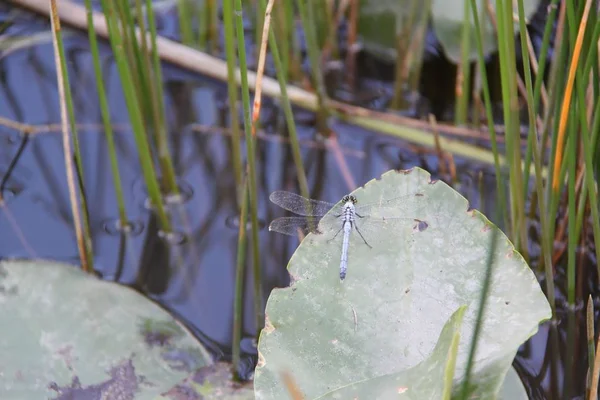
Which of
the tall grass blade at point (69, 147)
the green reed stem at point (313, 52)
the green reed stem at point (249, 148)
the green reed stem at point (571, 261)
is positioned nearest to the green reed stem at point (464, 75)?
the green reed stem at point (313, 52)

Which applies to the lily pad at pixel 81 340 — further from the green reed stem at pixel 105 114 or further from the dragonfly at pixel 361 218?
the dragonfly at pixel 361 218

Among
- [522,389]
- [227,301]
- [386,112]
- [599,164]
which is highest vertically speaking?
[599,164]

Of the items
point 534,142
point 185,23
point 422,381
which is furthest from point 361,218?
point 185,23

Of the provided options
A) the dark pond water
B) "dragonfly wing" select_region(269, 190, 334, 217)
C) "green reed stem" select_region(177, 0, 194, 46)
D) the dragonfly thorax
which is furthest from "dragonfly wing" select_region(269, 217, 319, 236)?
"green reed stem" select_region(177, 0, 194, 46)

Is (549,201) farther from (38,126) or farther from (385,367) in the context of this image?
(38,126)

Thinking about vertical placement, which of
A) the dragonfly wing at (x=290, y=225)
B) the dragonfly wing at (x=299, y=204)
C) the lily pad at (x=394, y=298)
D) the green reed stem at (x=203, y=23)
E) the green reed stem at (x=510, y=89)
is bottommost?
the dragonfly wing at (x=290, y=225)

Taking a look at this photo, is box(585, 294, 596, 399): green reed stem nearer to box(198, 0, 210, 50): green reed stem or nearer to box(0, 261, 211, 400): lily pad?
box(0, 261, 211, 400): lily pad

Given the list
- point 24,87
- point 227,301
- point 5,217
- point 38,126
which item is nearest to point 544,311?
point 227,301
